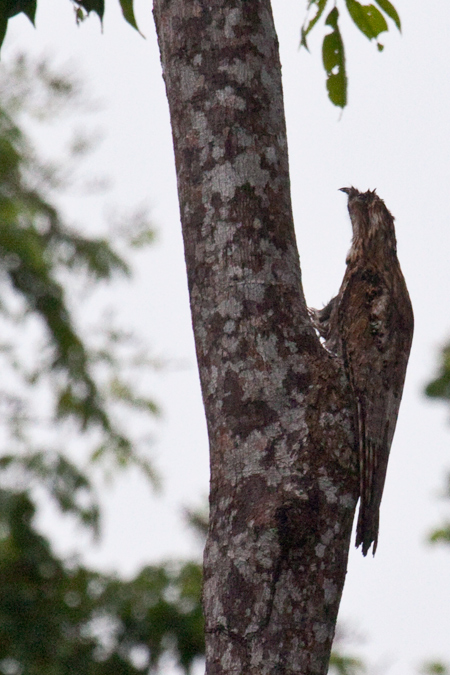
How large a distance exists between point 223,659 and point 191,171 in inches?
49.5

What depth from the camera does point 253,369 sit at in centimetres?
225

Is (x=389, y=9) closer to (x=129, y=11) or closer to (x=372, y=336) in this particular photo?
(x=129, y=11)

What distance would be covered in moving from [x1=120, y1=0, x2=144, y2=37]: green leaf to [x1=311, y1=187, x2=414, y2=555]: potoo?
3.91ft

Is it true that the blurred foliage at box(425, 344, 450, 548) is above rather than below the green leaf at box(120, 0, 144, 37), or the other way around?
above

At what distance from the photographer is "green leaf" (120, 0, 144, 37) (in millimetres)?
3347

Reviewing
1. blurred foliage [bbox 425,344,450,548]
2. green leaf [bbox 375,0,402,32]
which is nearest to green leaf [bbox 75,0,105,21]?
green leaf [bbox 375,0,402,32]

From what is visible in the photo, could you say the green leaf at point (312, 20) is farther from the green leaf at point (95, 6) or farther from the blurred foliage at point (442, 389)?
the blurred foliage at point (442, 389)

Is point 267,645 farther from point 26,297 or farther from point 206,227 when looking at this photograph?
point 26,297

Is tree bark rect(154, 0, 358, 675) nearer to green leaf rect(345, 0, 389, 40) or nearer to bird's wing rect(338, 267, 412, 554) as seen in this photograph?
bird's wing rect(338, 267, 412, 554)

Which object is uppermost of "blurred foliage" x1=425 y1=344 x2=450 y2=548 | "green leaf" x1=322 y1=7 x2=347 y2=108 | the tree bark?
"blurred foliage" x1=425 y1=344 x2=450 y2=548

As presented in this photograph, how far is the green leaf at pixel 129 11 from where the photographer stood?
132 inches

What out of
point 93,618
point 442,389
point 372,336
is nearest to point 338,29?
point 372,336

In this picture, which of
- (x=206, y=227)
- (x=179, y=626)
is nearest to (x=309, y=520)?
(x=206, y=227)

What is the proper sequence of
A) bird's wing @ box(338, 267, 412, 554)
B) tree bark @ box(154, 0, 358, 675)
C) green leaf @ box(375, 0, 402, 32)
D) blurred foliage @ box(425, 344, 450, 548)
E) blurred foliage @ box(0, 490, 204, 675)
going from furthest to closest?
blurred foliage @ box(425, 344, 450, 548) → blurred foliage @ box(0, 490, 204, 675) → green leaf @ box(375, 0, 402, 32) → bird's wing @ box(338, 267, 412, 554) → tree bark @ box(154, 0, 358, 675)
